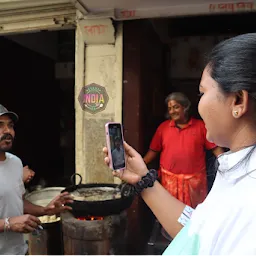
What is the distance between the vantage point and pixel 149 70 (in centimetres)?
495

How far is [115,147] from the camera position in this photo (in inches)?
65.2

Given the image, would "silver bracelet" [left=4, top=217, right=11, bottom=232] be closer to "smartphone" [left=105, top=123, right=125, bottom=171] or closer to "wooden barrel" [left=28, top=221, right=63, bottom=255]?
"smartphone" [left=105, top=123, right=125, bottom=171]

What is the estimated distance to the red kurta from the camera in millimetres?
4047

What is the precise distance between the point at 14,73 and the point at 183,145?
423 centimetres

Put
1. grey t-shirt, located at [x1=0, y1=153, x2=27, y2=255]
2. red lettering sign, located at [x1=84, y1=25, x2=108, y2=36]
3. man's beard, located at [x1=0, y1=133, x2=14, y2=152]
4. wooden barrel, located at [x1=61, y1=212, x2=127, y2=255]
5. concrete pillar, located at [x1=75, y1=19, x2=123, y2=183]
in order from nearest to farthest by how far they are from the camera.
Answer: grey t-shirt, located at [x1=0, y1=153, x2=27, y2=255]
man's beard, located at [x1=0, y1=133, x2=14, y2=152]
wooden barrel, located at [x1=61, y1=212, x2=127, y2=255]
red lettering sign, located at [x1=84, y1=25, x2=108, y2=36]
concrete pillar, located at [x1=75, y1=19, x2=123, y2=183]

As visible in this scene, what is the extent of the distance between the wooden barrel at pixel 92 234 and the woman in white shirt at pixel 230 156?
221cm

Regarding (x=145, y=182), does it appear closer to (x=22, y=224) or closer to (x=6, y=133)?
(x=22, y=224)

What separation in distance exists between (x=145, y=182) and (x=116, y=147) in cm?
26

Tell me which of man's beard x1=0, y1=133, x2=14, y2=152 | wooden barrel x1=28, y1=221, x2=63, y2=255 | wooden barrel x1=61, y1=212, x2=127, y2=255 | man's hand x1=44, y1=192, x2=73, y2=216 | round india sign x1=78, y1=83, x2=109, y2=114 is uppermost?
round india sign x1=78, y1=83, x2=109, y2=114

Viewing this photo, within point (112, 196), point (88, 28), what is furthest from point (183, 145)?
point (88, 28)

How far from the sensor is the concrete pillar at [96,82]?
4.12 metres

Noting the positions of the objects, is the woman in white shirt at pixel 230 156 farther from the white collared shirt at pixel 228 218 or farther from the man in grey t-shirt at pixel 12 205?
the man in grey t-shirt at pixel 12 205

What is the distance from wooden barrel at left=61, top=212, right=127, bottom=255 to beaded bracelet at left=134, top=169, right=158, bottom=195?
1828 mm

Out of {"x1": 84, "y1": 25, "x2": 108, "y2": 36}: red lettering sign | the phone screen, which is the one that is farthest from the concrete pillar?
the phone screen
